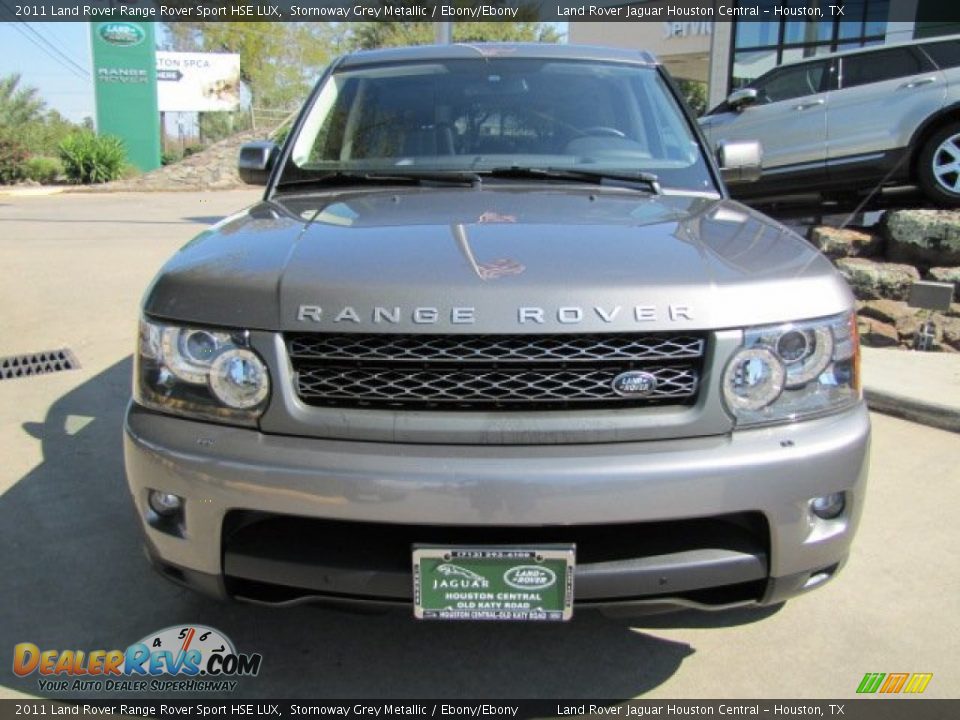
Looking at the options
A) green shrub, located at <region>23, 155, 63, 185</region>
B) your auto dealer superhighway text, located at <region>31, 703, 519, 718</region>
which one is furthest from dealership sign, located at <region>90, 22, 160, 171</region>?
your auto dealer superhighway text, located at <region>31, 703, 519, 718</region>

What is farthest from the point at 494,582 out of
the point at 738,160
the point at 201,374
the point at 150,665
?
the point at 738,160

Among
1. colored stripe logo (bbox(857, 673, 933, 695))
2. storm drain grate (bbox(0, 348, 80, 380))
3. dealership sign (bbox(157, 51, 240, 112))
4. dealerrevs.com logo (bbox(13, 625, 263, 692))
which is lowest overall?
storm drain grate (bbox(0, 348, 80, 380))

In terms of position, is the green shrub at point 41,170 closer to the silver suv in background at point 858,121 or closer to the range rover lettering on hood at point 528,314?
the silver suv in background at point 858,121

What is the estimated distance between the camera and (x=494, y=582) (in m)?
2.06

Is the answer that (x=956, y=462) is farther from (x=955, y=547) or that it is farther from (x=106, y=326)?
(x=106, y=326)

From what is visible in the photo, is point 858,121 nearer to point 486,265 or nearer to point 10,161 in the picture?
point 486,265

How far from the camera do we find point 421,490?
1.98m

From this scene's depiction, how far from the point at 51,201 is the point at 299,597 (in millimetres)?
20483

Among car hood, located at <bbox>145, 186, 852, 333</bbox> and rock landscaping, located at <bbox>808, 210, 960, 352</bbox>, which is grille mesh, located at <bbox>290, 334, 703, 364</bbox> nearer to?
car hood, located at <bbox>145, 186, 852, 333</bbox>

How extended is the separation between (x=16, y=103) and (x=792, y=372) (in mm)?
40726

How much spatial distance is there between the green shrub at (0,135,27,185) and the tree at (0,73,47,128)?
21.2 feet

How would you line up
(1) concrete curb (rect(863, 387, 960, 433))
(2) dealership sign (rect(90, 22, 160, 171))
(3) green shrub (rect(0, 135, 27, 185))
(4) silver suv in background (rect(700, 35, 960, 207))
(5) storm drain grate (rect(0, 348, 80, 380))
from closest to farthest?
(1) concrete curb (rect(863, 387, 960, 433))
(5) storm drain grate (rect(0, 348, 80, 380))
(4) silver suv in background (rect(700, 35, 960, 207))
(3) green shrub (rect(0, 135, 27, 185))
(2) dealership sign (rect(90, 22, 160, 171))

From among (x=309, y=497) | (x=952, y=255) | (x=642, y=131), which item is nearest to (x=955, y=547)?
(x=642, y=131)

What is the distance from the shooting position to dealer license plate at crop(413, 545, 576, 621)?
2.02 m
